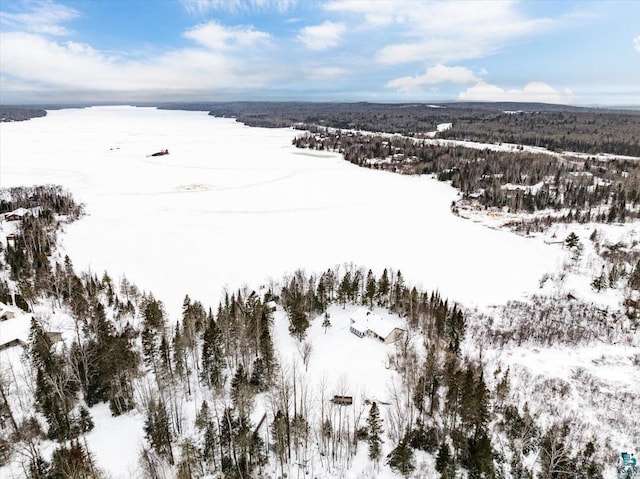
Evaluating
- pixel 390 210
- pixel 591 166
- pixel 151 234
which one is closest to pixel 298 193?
pixel 390 210

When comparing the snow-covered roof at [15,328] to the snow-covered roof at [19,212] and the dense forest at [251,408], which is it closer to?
the dense forest at [251,408]

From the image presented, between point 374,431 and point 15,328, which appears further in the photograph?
point 15,328

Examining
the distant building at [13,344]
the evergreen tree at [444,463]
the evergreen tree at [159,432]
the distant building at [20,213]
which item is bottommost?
the evergreen tree at [444,463]

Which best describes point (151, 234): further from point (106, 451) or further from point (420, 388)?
point (420, 388)

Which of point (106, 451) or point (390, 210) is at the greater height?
point (390, 210)

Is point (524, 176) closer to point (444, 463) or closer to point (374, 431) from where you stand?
point (444, 463)

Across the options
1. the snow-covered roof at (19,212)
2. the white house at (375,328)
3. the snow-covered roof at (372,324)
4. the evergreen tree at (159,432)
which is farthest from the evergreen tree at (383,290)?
the snow-covered roof at (19,212)

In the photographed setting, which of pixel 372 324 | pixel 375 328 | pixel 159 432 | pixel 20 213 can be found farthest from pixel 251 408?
pixel 20 213
